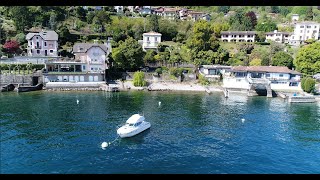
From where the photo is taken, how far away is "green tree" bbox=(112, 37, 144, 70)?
5200 centimetres

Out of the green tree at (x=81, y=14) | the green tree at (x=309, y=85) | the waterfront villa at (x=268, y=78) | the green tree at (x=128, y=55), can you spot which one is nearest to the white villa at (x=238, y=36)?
the waterfront villa at (x=268, y=78)

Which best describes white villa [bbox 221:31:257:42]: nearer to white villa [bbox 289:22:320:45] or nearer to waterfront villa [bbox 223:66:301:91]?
white villa [bbox 289:22:320:45]

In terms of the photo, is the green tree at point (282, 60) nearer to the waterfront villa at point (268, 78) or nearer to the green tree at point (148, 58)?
the waterfront villa at point (268, 78)

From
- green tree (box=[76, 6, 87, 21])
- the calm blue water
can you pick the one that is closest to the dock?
the calm blue water

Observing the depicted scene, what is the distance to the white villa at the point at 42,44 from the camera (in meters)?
57.6

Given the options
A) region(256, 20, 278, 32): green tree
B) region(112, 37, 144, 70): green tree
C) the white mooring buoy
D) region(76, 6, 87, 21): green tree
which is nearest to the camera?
the white mooring buoy

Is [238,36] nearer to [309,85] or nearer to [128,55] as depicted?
[309,85]

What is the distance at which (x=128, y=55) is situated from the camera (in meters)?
52.1

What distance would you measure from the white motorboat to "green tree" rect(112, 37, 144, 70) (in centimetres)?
2382

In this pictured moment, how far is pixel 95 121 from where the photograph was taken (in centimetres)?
3167

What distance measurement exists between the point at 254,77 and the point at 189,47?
16120 millimetres

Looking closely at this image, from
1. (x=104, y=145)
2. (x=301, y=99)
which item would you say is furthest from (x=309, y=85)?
(x=104, y=145)

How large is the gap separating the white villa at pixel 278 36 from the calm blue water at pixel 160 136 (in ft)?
127
